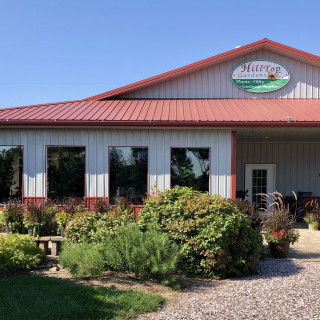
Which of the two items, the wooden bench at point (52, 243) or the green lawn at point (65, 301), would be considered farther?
the wooden bench at point (52, 243)

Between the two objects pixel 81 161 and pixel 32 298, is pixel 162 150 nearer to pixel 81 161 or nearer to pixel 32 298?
pixel 81 161

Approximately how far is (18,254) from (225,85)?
30.9 feet

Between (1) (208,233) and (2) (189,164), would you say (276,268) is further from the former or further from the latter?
Result: (2) (189,164)

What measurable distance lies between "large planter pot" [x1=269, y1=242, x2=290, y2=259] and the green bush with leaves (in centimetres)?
95

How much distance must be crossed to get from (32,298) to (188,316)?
206 cm

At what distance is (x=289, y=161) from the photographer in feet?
45.3

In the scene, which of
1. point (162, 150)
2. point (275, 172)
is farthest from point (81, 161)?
point (275, 172)

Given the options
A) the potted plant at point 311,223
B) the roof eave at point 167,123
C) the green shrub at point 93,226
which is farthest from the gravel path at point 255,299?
the potted plant at point 311,223

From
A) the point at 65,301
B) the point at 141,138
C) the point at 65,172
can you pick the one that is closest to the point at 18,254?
the point at 65,301

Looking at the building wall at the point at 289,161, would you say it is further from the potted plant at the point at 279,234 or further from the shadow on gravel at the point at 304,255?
A: the potted plant at the point at 279,234

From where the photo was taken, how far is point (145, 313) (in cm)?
414

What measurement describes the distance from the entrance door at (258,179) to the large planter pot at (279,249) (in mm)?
7053

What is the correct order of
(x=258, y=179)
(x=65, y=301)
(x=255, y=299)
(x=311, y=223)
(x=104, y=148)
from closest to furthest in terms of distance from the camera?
1. (x=65, y=301)
2. (x=255, y=299)
3. (x=104, y=148)
4. (x=311, y=223)
5. (x=258, y=179)

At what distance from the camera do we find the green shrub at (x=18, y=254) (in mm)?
5562
